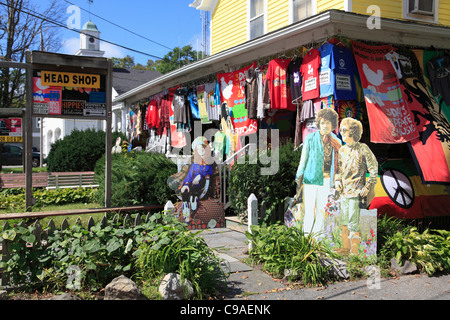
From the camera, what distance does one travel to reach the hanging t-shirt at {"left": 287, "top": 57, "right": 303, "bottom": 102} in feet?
27.4

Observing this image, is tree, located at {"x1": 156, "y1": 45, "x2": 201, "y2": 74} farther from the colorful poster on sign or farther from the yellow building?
the colorful poster on sign

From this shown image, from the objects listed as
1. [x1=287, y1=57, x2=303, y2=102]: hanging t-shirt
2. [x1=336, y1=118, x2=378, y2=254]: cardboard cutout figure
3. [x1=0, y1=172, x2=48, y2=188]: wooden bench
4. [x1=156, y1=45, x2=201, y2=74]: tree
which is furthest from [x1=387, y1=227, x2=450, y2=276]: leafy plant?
[x1=156, y1=45, x2=201, y2=74]: tree

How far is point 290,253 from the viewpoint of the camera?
5.45 metres

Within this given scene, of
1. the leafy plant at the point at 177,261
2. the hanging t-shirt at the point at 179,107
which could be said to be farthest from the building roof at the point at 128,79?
the leafy plant at the point at 177,261

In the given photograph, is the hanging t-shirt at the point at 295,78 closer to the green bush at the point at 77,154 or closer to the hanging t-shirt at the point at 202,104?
the hanging t-shirt at the point at 202,104

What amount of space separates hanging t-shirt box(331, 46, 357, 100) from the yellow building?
2712 millimetres

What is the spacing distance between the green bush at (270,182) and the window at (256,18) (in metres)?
6.76

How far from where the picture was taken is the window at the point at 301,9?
1103cm

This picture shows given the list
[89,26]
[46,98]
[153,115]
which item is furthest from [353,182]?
[89,26]

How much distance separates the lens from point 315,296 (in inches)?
186

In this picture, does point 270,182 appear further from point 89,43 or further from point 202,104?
point 89,43
